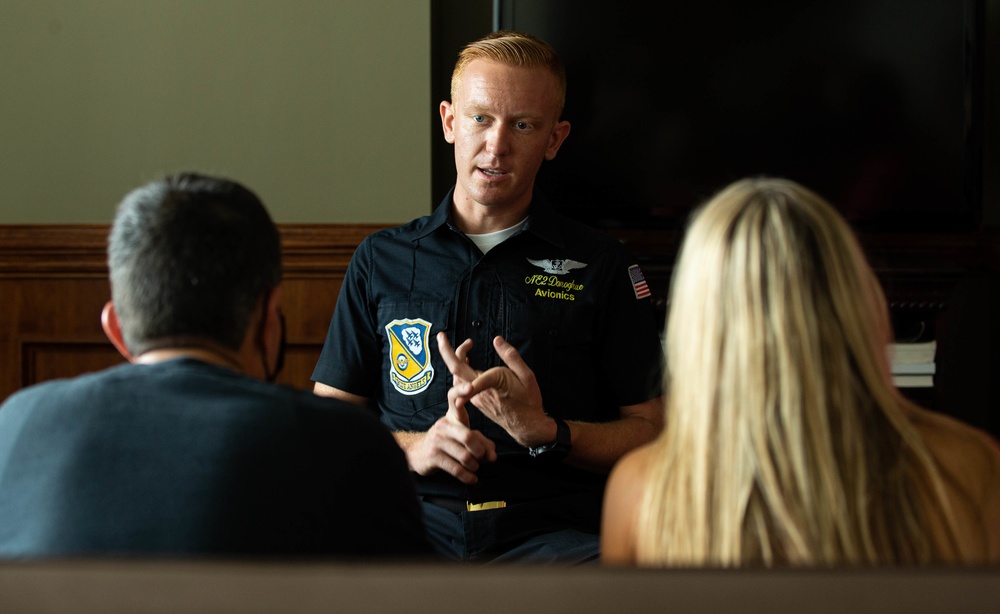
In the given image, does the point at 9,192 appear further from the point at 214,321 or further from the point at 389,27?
the point at 214,321

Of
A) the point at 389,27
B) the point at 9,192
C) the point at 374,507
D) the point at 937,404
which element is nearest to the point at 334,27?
the point at 389,27

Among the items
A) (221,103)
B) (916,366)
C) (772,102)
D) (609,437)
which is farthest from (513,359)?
(221,103)

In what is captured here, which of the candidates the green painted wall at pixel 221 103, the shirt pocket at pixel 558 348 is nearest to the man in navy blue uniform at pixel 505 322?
the shirt pocket at pixel 558 348

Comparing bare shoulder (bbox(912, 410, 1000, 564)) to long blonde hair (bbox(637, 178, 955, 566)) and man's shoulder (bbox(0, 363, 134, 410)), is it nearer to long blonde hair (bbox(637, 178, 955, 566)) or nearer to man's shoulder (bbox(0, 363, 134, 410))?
long blonde hair (bbox(637, 178, 955, 566))

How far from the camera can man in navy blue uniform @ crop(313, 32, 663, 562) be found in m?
1.75

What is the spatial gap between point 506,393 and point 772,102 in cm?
161

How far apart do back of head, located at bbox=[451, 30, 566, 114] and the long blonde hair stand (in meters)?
1.04

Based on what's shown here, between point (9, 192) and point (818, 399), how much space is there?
2829 mm

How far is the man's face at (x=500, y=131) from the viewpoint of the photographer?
1.88 meters

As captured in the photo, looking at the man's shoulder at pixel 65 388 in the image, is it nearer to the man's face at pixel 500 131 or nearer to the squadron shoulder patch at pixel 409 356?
the squadron shoulder patch at pixel 409 356

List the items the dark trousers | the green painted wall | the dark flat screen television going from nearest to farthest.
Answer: the dark trousers
the dark flat screen television
the green painted wall

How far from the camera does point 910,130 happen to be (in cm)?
280

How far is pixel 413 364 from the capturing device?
185cm

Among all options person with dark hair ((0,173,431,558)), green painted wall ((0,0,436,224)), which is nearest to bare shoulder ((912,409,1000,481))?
person with dark hair ((0,173,431,558))
